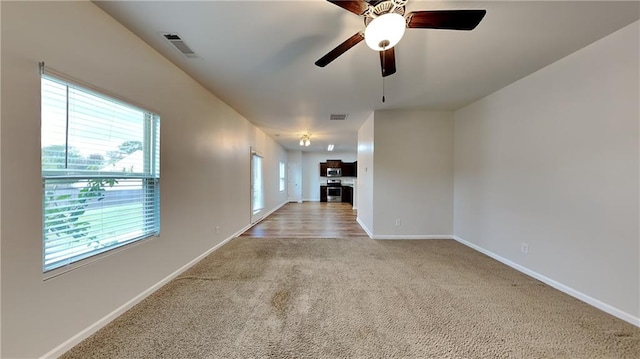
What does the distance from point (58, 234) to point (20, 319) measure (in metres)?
0.47

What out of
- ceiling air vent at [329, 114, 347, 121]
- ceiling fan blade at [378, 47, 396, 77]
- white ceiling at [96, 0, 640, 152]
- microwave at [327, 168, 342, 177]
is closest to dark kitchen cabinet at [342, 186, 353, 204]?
microwave at [327, 168, 342, 177]

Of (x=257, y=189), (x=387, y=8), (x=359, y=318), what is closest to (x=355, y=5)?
(x=387, y=8)

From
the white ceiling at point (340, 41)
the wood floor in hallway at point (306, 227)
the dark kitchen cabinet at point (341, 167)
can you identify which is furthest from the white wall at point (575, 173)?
the dark kitchen cabinet at point (341, 167)

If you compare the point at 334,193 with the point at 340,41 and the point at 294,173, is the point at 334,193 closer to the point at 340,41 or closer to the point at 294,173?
the point at 294,173

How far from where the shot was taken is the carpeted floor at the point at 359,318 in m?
1.50

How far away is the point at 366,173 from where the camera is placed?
16.4 feet

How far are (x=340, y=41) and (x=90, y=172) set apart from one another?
2.28 meters

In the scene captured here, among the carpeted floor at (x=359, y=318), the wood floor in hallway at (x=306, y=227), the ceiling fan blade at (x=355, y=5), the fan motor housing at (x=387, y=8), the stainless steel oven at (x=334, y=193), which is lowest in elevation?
the carpeted floor at (x=359, y=318)

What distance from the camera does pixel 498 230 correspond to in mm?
3164

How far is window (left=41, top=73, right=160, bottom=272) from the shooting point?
55.4 inches

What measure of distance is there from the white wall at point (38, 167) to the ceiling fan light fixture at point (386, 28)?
2006 millimetres

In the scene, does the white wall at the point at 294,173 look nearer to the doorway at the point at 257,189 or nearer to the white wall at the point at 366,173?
the doorway at the point at 257,189

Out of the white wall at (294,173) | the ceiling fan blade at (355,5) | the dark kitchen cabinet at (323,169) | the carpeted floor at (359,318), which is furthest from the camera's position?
the dark kitchen cabinet at (323,169)

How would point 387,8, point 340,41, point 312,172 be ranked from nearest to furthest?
point 387,8 < point 340,41 < point 312,172
